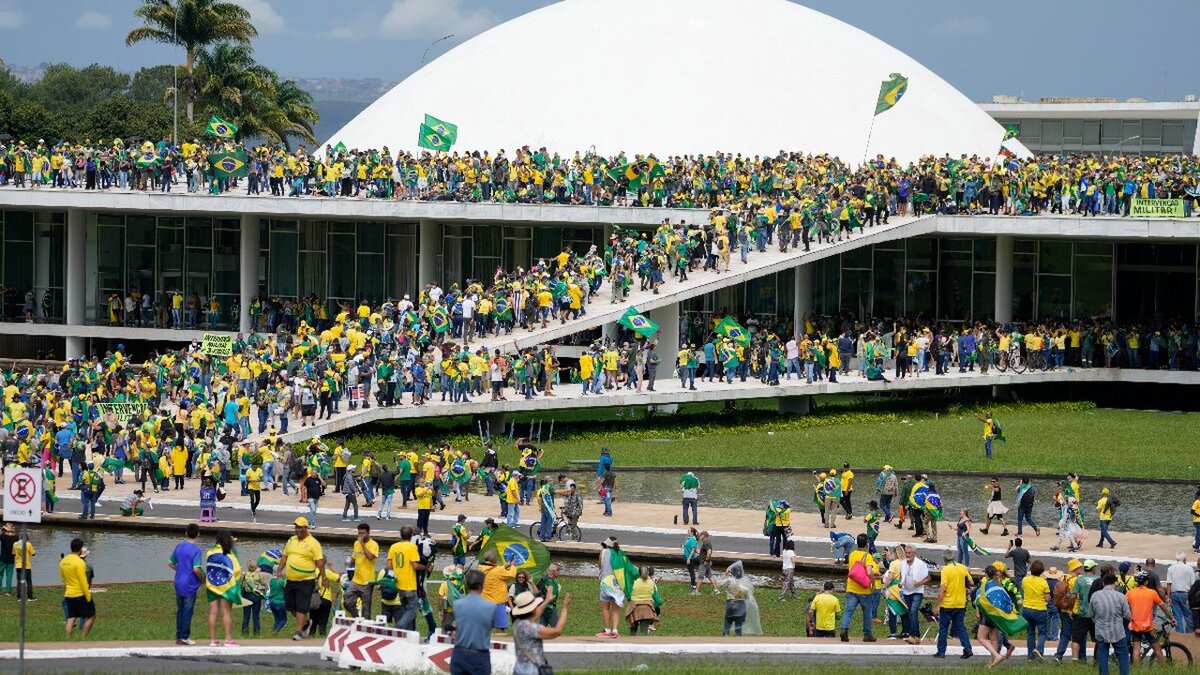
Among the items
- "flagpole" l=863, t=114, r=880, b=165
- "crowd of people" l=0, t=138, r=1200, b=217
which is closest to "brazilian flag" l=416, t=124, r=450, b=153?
"crowd of people" l=0, t=138, r=1200, b=217

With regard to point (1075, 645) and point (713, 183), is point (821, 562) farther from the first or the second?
point (713, 183)

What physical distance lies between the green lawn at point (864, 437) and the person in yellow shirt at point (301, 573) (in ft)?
55.9

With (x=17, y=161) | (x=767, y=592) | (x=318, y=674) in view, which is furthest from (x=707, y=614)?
(x=17, y=161)

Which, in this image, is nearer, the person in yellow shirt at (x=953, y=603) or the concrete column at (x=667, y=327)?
the person in yellow shirt at (x=953, y=603)

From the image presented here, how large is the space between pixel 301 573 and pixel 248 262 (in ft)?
123

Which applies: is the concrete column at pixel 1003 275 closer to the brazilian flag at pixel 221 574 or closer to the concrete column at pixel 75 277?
the concrete column at pixel 75 277

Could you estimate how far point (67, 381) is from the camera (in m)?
41.8

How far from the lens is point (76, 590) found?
19.8 metres

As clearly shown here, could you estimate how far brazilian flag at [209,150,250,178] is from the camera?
52.1 meters

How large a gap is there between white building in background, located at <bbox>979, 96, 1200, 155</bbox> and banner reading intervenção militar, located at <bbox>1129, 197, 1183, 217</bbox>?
136ft

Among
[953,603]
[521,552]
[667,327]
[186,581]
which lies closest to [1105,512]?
[953,603]

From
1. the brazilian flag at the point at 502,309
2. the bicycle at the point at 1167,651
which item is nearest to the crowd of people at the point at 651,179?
the brazilian flag at the point at 502,309

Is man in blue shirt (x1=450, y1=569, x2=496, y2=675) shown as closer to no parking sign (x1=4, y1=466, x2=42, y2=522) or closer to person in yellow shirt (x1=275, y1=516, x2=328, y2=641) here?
person in yellow shirt (x1=275, y1=516, x2=328, y2=641)

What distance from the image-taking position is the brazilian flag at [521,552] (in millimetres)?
18828
